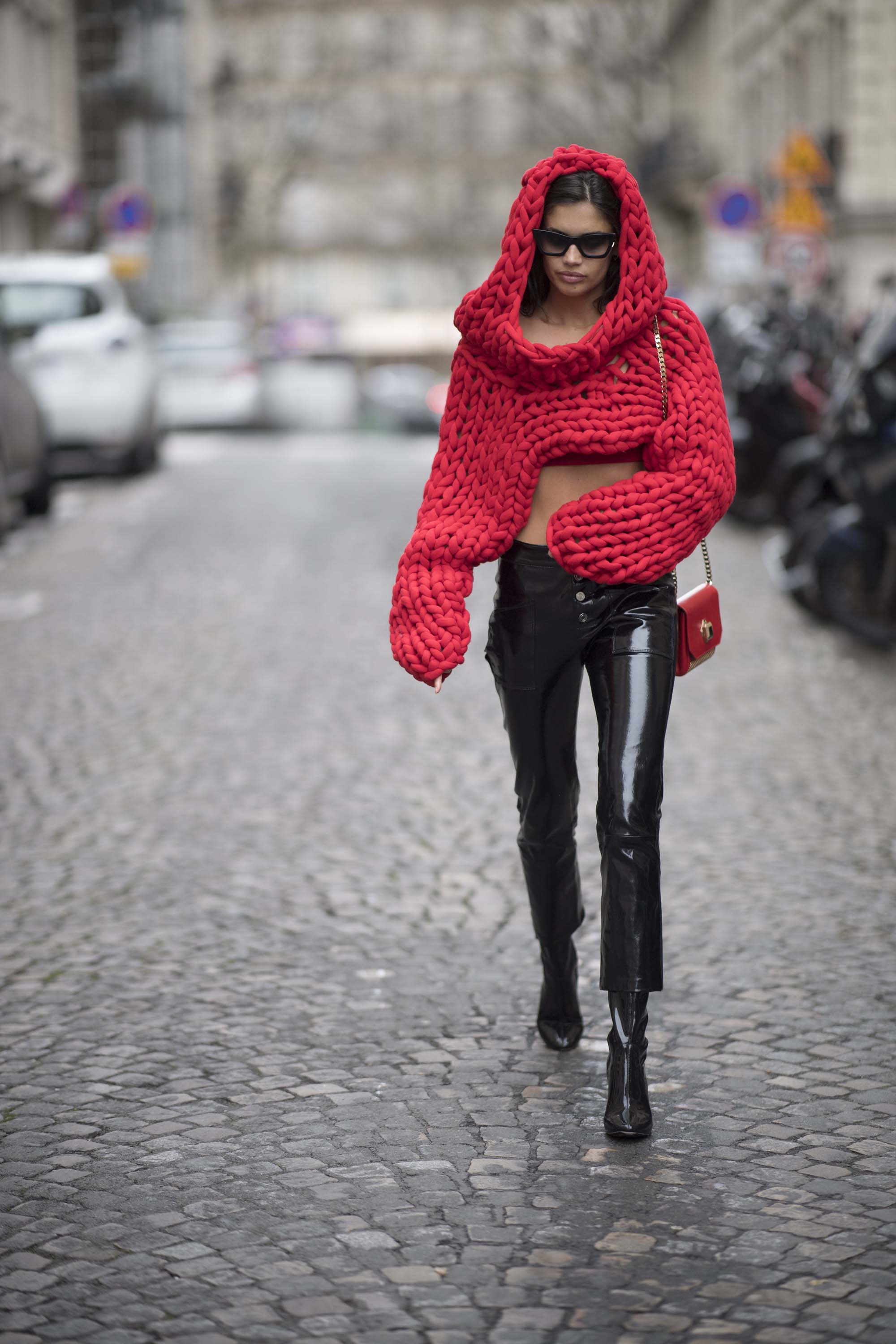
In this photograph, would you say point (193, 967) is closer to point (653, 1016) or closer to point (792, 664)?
point (653, 1016)

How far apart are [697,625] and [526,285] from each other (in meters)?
0.73

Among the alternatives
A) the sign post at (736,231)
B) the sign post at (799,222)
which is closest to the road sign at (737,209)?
the sign post at (736,231)

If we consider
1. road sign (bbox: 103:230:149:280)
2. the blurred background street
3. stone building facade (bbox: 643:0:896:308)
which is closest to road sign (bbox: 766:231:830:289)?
stone building facade (bbox: 643:0:896:308)

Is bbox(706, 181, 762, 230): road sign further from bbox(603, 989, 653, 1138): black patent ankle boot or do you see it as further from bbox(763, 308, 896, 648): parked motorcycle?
bbox(603, 989, 653, 1138): black patent ankle boot

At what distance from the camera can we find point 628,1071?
3.99m

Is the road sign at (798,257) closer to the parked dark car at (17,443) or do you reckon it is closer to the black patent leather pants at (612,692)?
the parked dark car at (17,443)

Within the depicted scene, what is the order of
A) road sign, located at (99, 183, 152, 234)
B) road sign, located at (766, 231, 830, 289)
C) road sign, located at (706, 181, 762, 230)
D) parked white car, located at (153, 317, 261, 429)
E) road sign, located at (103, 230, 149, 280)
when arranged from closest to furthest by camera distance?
road sign, located at (766, 231, 830, 289) → road sign, located at (706, 181, 762, 230) → parked white car, located at (153, 317, 261, 429) → road sign, located at (103, 230, 149, 280) → road sign, located at (99, 183, 152, 234)

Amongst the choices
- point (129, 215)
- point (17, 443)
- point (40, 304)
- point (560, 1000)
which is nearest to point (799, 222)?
point (40, 304)

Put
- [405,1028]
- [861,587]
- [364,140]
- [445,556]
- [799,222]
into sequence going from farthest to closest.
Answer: [364,140]
[799,222]
[861,587]
[405,1028]
[445,556]

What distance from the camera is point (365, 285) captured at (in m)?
98.5

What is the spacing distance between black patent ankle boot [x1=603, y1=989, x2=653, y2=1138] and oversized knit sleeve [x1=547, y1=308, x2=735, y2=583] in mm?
803

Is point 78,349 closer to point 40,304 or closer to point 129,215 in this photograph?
point 40,304

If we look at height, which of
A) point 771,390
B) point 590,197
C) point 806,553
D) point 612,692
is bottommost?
point 806,553

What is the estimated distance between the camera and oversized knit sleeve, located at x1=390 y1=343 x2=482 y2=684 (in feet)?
13.2
